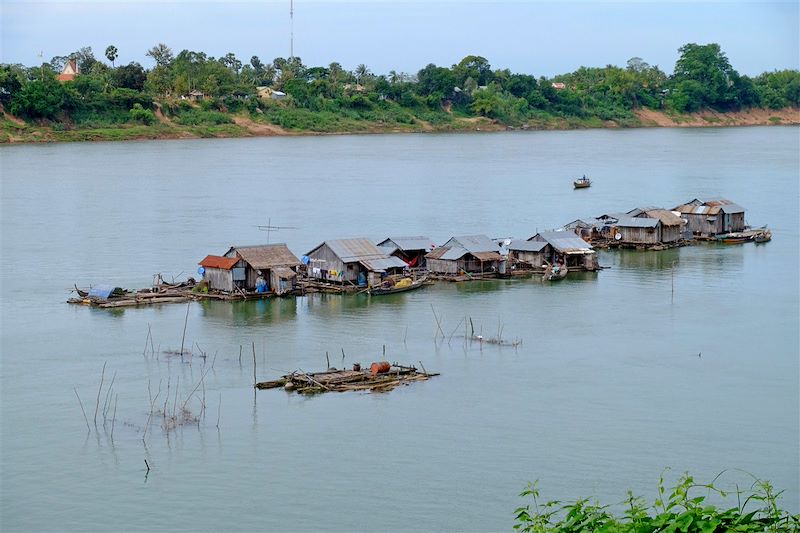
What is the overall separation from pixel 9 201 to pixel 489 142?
38.8 meters

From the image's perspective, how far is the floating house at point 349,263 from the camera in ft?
80.4

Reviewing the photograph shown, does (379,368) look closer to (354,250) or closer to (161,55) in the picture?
(354,250)

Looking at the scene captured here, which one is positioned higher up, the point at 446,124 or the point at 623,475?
the point at 446,124

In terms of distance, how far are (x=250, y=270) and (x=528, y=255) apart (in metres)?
7.34

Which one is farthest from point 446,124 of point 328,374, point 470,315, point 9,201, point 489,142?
point 328,374

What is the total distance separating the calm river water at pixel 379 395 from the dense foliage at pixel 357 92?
27.4 metres

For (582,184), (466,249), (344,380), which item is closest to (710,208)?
(466,249)

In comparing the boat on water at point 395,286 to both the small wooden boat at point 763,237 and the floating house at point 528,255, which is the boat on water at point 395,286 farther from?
the small wooden boat at point 763,237

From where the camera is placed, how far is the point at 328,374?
58.7ft

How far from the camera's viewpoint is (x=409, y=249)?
86.6ft

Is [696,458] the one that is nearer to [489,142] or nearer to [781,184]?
[781,184]

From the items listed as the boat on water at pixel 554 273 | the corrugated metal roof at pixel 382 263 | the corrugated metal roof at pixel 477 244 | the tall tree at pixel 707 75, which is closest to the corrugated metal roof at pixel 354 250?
the corrugated metal roof at pixel 382 263

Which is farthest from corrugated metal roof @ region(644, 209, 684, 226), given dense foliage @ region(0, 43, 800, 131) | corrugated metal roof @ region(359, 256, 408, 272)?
dense foliage @ region(0, 43, 800, 131)

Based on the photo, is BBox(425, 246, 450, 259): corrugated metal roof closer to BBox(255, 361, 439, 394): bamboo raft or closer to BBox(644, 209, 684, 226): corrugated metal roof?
BBox(644, 209, 684, 226): corrugated metal roof
